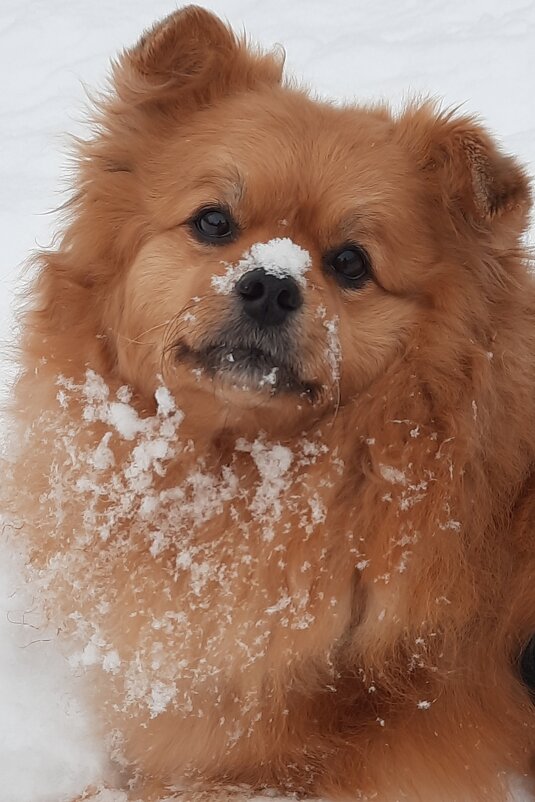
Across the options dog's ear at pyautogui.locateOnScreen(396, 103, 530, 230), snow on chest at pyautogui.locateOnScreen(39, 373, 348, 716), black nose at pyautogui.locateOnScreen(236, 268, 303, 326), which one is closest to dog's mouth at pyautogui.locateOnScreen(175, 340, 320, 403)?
black nose at pyautogui.locateOnScreen(236, 268, 303, 326)

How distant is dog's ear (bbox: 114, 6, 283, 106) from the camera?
3.08 m

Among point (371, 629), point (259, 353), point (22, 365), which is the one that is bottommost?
point (371, 629)

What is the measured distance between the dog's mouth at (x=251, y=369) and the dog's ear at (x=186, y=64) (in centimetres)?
96

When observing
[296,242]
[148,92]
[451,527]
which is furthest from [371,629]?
[148,92]

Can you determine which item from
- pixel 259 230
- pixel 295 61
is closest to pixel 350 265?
pixel 259 230

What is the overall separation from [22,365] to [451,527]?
1.62 metres

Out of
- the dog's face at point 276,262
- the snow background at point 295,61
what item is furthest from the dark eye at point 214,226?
the snow background at point 295,61

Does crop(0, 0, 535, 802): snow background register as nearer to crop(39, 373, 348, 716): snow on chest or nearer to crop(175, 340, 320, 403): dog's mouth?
crop(39, 373, 348, 716): snow on chest

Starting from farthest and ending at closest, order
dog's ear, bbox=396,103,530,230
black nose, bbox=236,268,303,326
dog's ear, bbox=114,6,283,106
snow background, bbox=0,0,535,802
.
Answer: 1. snow background, bbox=0,0,535,802
2. dog's ear, bbox=114,6,283,106
3. dog's ear, bbox=396,103,530,230
4. black nose, bbox=236,268,303,326

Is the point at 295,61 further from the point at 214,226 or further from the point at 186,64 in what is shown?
the point at 214,226

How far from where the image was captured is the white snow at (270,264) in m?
2.72

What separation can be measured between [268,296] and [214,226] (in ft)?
1.32

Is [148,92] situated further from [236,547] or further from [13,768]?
[13,768]

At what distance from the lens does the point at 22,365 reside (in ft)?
11.1
